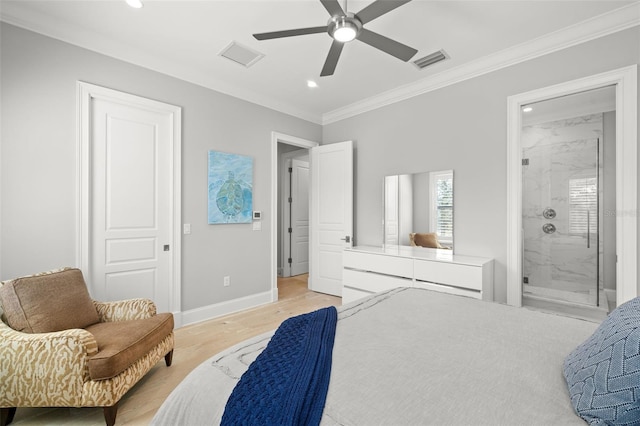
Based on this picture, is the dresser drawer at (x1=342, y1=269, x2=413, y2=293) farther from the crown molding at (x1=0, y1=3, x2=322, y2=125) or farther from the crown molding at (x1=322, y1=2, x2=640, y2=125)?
the crown molding at (x1=0, y1=3, x2=322, y2=125)

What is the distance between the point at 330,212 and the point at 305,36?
2452 mm

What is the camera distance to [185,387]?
1024 millimetres

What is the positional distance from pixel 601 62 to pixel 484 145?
3.46ft

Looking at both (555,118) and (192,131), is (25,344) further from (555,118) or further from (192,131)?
(555,118)

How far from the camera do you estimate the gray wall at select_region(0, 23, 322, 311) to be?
2250 mm

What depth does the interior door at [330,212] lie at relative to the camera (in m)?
4.25

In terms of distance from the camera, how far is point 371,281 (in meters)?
3.52

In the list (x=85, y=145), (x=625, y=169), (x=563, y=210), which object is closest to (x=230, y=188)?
(x=85, y=145)

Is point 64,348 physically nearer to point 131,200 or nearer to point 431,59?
point 131,200

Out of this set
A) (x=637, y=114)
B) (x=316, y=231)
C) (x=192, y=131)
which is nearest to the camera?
(x=637, y=114)

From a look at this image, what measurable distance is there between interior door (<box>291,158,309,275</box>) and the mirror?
2351 millimetres

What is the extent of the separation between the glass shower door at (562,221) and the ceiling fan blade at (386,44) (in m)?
3.45

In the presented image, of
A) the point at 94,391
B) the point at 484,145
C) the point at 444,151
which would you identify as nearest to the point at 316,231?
the point at 444,151

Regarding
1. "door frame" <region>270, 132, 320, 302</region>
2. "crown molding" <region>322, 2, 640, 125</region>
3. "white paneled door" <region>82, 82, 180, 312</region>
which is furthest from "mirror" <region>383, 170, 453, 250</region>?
"white paneled door" <region>82, 82, 180, 312</region>
